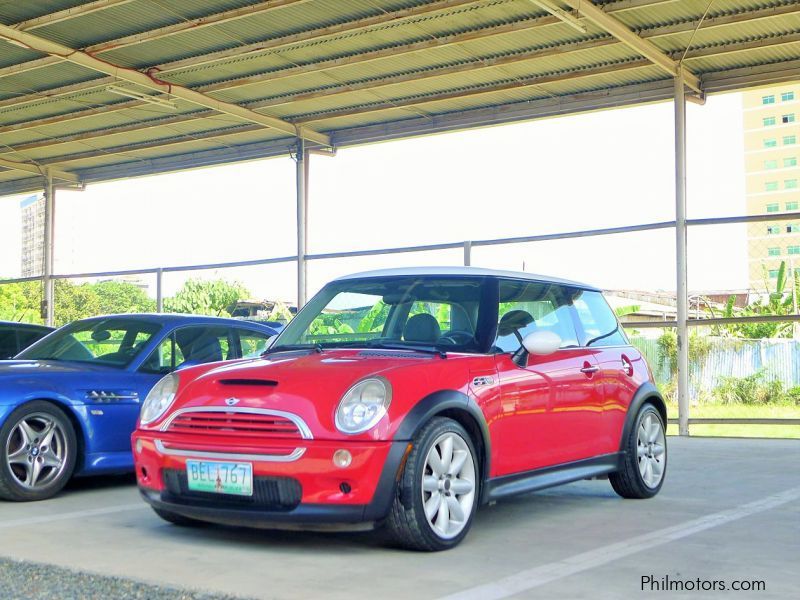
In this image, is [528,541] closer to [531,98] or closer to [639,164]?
[531,98]

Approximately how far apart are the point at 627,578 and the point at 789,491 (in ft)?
11.6

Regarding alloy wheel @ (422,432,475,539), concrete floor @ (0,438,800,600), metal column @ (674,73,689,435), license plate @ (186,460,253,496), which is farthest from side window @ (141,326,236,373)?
metal column @ (674,73,689,435)

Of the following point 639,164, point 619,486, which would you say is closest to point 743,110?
point 639,164

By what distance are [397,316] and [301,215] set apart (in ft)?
35.4

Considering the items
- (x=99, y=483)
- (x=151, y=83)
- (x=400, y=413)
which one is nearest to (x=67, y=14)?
(x=151, y=83)

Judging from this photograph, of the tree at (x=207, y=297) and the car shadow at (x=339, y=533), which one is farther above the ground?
the tree at (x=207, y=297)

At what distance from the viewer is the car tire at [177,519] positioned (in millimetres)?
5836

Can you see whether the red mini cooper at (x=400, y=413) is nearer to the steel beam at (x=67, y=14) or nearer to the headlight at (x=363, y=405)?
the headlight at (x=363, y=405)

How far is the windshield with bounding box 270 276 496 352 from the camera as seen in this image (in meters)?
5.94

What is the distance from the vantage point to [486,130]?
1584cm

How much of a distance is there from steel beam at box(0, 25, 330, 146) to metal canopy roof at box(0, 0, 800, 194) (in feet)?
0.06

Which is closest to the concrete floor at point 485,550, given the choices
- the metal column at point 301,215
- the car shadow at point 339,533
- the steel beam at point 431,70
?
the car shadow at point 339,533

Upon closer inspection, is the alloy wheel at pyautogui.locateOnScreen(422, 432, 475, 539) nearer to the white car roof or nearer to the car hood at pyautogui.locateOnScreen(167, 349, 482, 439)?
the car hood at pyautogui.locateOnScreen(167, 349, 482, 439)

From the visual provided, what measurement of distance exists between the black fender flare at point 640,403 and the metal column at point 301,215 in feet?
30.5
